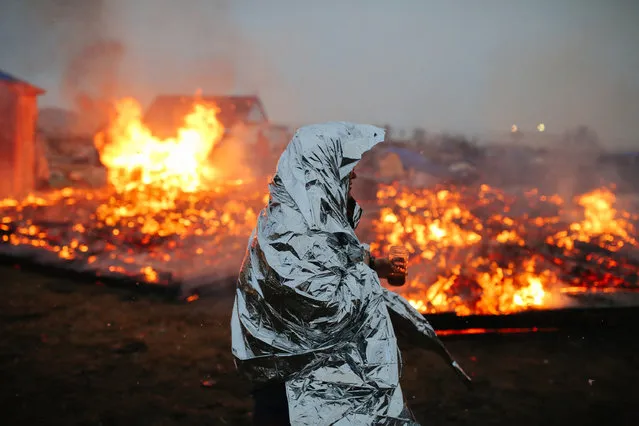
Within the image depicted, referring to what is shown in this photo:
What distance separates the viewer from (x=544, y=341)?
513cm

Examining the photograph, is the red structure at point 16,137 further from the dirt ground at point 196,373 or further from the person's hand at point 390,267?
the person's hand at point 390,267

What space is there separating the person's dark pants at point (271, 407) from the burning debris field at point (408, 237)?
3.35m

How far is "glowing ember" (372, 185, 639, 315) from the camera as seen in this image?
6.28m

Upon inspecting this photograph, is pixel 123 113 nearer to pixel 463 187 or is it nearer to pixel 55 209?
pixel 55 209

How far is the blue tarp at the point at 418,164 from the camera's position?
2178cm

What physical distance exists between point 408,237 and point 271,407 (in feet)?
27.3

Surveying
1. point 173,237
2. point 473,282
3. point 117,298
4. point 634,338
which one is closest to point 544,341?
point 634,338

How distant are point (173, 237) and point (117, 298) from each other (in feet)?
11.8

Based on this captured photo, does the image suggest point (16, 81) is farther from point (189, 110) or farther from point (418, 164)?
point (189, 110)

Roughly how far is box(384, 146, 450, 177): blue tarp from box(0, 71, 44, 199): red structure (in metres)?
15.4

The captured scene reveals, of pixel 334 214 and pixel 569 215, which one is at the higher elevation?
pixel 334 214

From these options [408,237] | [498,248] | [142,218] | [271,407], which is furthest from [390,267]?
[142,218]

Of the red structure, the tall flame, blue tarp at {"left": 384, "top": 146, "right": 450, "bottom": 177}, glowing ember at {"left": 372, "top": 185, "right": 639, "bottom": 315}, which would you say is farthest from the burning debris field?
blue tarp at {"left": 384, "top": 146, "right": 450, "bottom": 177}

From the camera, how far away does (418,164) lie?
22188mm
